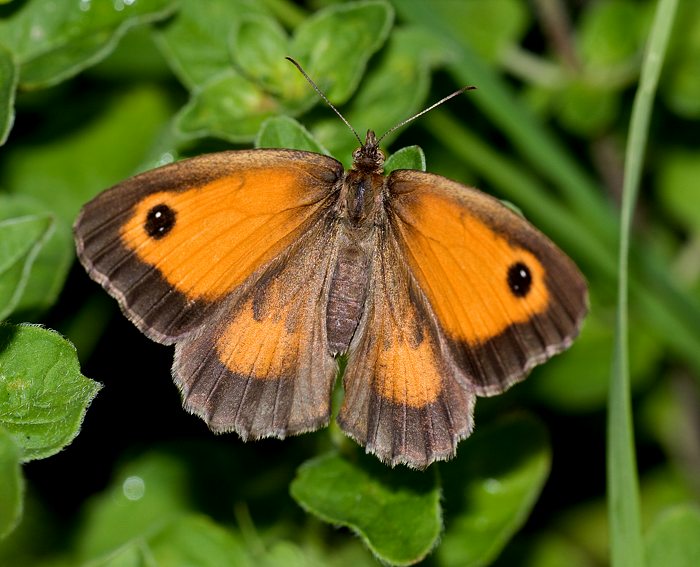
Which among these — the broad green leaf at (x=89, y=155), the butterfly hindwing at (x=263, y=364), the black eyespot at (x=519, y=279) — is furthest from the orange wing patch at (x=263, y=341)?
the broad green leaf at (x=89, y=155)

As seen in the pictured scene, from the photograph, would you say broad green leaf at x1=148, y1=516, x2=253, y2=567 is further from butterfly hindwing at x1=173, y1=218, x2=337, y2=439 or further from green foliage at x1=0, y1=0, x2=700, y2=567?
butterfly hindwing at x1=173, y1=218, x2=337, y2=439

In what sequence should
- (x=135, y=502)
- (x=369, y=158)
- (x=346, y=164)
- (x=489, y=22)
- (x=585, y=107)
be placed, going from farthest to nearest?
1. (x=489, y=22)
2. (x=585, y=107)
3. (x=135, y=502)
4. (x=346, y=164)
5. (x=369, y=158)

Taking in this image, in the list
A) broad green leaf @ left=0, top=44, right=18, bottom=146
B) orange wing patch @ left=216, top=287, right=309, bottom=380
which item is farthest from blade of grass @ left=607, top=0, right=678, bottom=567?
broad green leaf @ left=0, top=44, right=18, bottom=146

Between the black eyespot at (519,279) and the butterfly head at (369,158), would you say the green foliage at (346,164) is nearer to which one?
the butterfly head at (369,158)

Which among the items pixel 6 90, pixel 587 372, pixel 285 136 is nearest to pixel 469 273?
pixel 285 136

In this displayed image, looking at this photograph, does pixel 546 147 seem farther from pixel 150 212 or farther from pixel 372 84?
pixel 150 212

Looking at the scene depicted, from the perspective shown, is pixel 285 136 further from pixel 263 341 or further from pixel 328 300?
pixel 263 341
